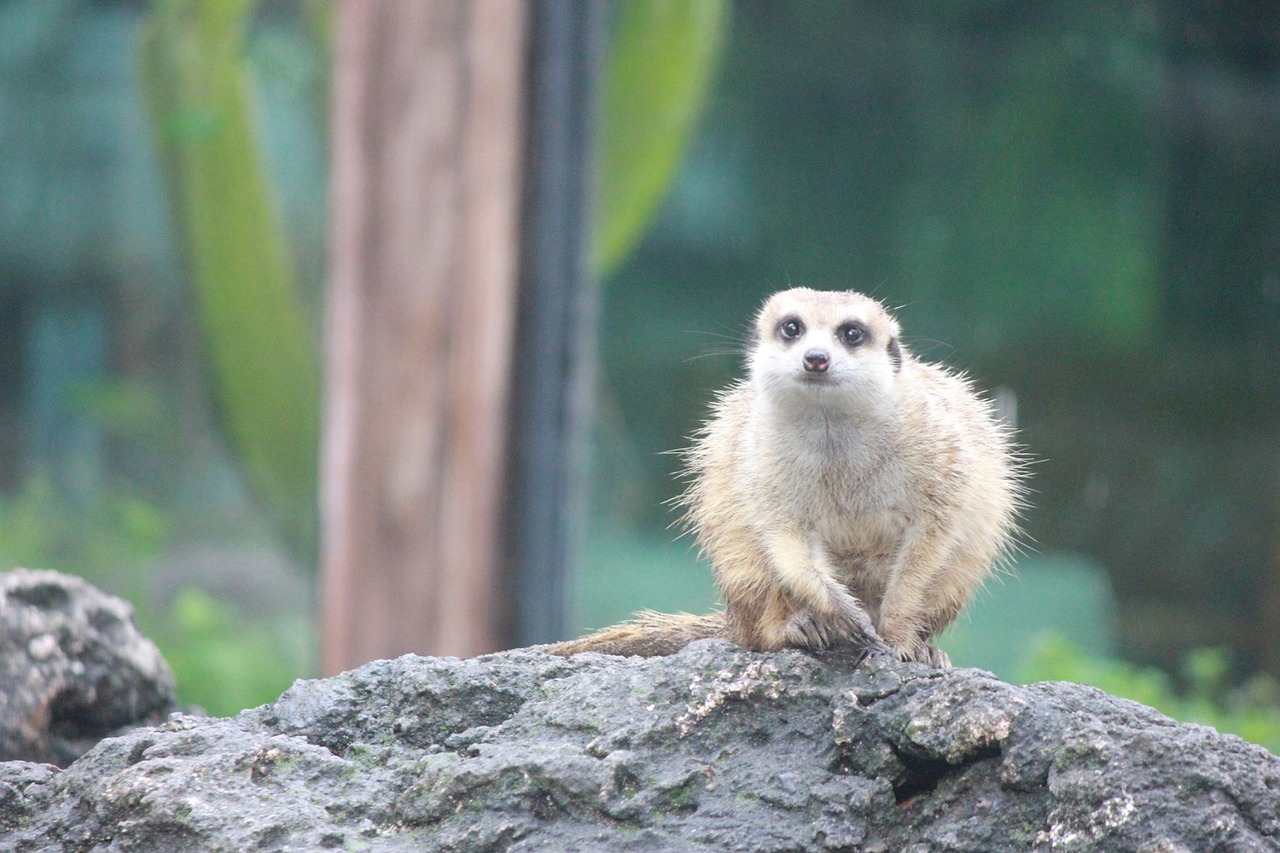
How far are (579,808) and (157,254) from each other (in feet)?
12.7

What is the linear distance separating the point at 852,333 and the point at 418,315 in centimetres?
189

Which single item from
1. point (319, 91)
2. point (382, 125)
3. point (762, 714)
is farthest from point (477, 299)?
point (762, 714)

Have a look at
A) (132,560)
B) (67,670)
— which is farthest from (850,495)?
(132,560)

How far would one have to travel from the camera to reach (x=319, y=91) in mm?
4672

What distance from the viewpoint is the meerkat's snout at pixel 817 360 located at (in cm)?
210

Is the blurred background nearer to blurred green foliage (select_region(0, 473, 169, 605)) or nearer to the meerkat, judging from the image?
blurred green foliage (select_region(0, 473, 169, 605))

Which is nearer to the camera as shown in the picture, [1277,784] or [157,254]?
[1277,784]

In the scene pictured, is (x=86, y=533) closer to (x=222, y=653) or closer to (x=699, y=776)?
(x=222, y=653)

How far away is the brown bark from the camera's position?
3771 millimetres

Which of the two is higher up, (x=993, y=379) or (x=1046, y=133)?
(x=1046, y=133)

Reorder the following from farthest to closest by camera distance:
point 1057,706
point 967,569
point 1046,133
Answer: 1. point 1046,133
2. point 967,569
3. point 1057,706

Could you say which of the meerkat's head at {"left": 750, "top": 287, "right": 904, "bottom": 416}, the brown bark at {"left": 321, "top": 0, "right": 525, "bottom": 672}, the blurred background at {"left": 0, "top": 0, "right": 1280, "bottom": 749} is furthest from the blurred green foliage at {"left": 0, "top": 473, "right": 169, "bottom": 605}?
the meerkat's head at {"left": 750, "top": 287, "right": 904, "bottom": 416}

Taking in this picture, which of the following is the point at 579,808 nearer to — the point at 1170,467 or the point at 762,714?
the point at 762,714

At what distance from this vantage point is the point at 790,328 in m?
2.24
